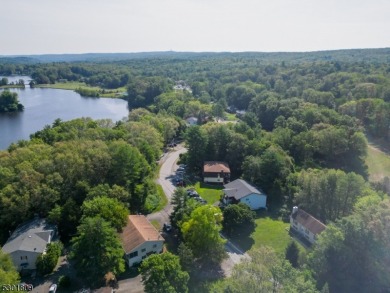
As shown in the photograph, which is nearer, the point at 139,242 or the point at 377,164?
the point at 139,242

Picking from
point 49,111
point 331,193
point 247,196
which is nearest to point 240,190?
point 247,196

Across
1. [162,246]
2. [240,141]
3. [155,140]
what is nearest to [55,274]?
[162,246]

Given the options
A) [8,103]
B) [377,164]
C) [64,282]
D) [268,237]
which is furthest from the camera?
[8,103]

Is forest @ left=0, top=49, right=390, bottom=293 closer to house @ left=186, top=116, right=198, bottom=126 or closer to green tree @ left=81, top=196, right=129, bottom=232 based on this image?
green tree @ left=81, top=196, right=129, bottom=232

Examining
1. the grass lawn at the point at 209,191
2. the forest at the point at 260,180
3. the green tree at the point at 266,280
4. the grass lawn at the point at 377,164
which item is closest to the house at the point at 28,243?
the forest at the point at 260,180

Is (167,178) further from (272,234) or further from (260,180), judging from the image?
(272,234)

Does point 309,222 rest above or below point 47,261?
below

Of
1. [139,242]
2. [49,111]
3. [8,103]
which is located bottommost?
[49,111]
